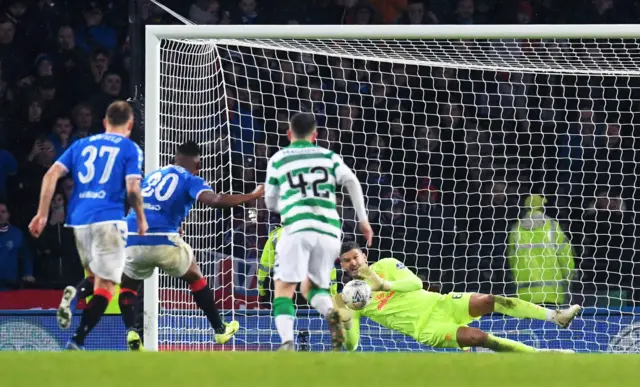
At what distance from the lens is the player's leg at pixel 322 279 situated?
810cm

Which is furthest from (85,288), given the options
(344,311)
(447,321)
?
(447,321)

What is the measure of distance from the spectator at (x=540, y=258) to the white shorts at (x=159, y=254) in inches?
128

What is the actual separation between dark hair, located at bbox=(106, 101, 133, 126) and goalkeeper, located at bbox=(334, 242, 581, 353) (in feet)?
7.13

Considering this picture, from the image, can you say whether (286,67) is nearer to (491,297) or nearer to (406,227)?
(406,227)

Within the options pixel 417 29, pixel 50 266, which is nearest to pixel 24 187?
pixel 50 266

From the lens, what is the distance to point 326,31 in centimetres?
1004

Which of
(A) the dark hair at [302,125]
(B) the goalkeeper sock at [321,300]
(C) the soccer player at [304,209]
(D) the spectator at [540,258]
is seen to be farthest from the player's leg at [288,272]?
(D) the spectator at [540,258]

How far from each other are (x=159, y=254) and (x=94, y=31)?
5422 mm

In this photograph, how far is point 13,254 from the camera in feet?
39.5

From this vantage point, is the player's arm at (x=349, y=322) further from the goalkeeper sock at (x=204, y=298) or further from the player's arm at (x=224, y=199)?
the player's arm at (x=224, y=199)

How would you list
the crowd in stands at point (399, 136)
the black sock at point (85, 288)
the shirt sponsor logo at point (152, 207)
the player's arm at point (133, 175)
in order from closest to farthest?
the player's arm at point (133, 175) → the black sock at point (85, 288) → the shirt sponsor logo at point (152, 207) → the crowd in stands at point (399, 136)

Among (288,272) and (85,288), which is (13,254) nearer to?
(85,288)

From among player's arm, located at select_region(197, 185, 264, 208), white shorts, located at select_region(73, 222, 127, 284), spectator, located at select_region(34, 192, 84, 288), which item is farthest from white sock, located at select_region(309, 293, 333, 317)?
spectator, located at select_region(34, 192, 84, 288)

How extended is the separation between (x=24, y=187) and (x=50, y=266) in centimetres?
107
